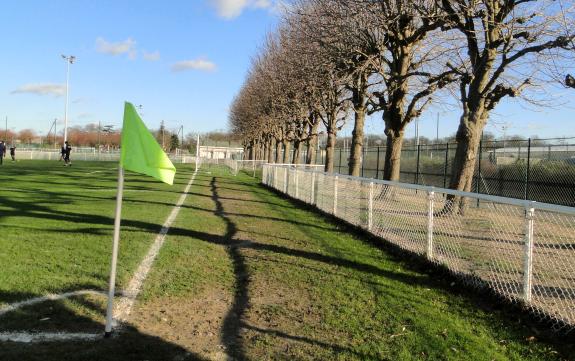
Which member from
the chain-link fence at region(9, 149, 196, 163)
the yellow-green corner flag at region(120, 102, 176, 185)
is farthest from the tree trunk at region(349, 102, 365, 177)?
the chain-link fence at region(9, 149, 196, 163)

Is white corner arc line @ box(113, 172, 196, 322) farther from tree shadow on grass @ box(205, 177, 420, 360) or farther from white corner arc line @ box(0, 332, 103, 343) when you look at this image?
tree shadow on grass @ box(205, 177, 420, 360)

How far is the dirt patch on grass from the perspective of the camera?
423cm

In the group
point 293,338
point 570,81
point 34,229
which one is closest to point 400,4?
point 570,81

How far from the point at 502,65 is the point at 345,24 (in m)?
5.19

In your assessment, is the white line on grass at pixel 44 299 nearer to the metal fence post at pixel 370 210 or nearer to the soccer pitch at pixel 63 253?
the soccer pitch at pixel 63 253

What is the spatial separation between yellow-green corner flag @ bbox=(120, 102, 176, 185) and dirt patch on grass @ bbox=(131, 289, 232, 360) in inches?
52.6

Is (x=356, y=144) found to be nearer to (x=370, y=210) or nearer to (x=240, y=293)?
(x=370, y=210)

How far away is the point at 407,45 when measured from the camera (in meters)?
Answer: 15.8

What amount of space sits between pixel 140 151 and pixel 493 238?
4.60 metres

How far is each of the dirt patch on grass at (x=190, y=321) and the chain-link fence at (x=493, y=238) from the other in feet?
10.2

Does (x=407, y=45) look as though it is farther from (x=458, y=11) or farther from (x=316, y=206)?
(x=316, y=206)

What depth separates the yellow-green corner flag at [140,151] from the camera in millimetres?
4230

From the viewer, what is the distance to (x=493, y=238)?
6.55 metres

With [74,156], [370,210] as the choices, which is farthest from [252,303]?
[74,156]
